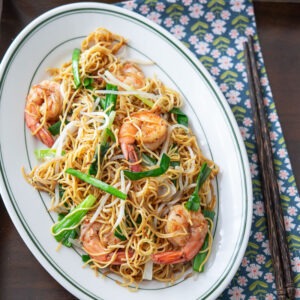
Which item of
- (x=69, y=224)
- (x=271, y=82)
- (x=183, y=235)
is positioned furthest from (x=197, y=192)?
(x=271, y=82)

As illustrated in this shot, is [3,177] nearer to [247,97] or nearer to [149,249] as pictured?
[149,249]

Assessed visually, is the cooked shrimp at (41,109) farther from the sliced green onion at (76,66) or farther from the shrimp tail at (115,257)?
the shrimp tail at (115,257)

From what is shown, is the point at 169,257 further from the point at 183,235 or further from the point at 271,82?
the point at 271,82

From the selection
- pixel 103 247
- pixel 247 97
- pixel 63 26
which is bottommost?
pixel 103 247

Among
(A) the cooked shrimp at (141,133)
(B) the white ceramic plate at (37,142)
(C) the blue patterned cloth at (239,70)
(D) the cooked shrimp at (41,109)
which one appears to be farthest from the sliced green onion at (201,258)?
(D) the cooked shrimp at (41,109)

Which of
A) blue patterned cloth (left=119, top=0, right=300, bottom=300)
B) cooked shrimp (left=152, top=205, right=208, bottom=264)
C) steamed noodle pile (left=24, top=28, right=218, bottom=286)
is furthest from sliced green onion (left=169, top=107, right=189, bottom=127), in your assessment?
cooked shrimp (left=152, top=205, right=208, bottom=264)

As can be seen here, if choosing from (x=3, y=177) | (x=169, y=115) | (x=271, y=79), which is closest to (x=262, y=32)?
(x=271, y=79)
